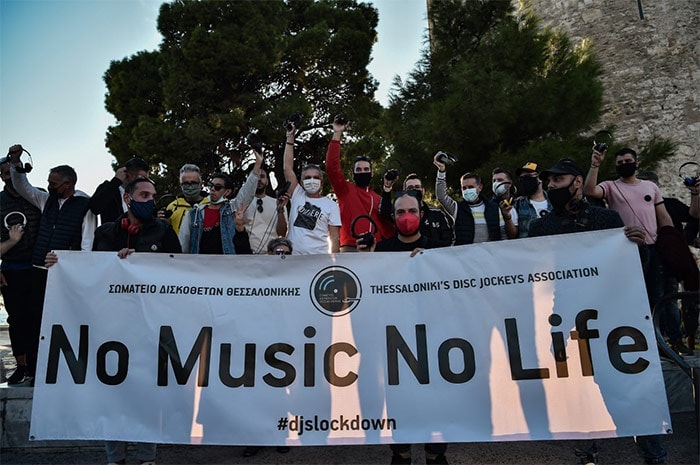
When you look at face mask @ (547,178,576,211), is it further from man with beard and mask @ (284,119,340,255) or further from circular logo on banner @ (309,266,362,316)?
man with beard and mask @ (284,119,340,255)

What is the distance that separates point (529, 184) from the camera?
5.16 metres

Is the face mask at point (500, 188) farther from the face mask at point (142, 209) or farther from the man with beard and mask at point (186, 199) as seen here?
the face mask at point (142, 209)

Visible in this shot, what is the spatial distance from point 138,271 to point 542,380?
2.68m

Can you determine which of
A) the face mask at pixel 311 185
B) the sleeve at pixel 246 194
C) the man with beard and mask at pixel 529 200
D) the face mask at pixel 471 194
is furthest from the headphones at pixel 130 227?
the man with beard and mask at pixel 529 200

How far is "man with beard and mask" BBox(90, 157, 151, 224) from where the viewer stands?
4.72 metres

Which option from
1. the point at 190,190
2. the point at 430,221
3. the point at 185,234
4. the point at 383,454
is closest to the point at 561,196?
the point at 430,221

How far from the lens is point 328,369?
3420 mm

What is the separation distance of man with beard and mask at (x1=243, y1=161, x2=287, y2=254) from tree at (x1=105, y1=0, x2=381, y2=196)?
11.2 m

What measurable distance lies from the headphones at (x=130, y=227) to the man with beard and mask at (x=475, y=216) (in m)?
2.70

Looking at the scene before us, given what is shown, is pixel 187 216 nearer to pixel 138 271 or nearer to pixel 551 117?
pixel 138 271

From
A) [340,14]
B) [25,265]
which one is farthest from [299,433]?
[340,14]

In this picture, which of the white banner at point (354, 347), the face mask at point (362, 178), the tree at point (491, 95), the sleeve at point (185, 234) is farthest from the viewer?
the tree at point (491, 95)

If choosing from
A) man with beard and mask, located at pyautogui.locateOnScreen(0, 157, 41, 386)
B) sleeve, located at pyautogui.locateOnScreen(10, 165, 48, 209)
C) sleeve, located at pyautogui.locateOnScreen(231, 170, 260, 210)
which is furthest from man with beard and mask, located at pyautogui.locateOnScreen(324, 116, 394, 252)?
man with beard and mask, located at pyautogui.locateOnScreen(0, 157, 41, 386)

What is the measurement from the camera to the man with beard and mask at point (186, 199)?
17.0 feet
